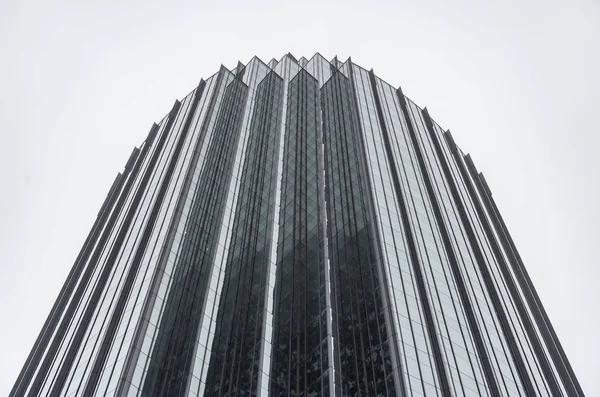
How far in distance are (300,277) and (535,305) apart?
117ft

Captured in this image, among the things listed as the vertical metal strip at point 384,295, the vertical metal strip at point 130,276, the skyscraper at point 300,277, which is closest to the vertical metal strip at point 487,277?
the skyscraper at point 300,277

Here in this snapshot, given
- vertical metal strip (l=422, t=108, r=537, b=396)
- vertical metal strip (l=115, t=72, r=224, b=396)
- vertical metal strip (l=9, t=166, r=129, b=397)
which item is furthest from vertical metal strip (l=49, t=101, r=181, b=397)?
vertical metal strip (l=422, t=108, r=537, b=396)

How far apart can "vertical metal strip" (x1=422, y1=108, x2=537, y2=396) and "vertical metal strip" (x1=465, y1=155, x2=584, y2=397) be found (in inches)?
371

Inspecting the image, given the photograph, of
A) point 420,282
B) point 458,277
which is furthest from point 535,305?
point 420,282

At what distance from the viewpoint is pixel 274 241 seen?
243 feet

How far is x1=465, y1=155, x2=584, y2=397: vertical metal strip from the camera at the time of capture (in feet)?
238

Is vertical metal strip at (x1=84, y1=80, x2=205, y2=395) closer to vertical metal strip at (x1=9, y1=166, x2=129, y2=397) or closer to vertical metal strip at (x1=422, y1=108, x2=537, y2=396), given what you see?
vertical metal strip at (x1=9, y1=166, x2=129, y2=397)

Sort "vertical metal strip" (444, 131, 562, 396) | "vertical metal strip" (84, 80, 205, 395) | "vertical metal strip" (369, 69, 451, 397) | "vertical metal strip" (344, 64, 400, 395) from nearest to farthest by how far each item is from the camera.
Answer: "vertical metal strip" (344, 64, 400, 395), "vertical metal strip" (369, 69, 451, 397), "vertical metal strip" (84, 80, 205, 395), "vertical metal strip" (444, 131, 562, 396)

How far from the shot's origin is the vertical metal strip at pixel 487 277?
5959 centimetres

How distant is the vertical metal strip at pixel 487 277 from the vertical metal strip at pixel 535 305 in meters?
9.41

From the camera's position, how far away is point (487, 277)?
7500cm

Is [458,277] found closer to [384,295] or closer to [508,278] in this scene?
[384,295]

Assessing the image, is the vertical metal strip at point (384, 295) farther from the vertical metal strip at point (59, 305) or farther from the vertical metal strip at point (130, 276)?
the vertical metal strip at point (59, 305)

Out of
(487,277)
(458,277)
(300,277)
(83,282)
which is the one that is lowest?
(300,277)
